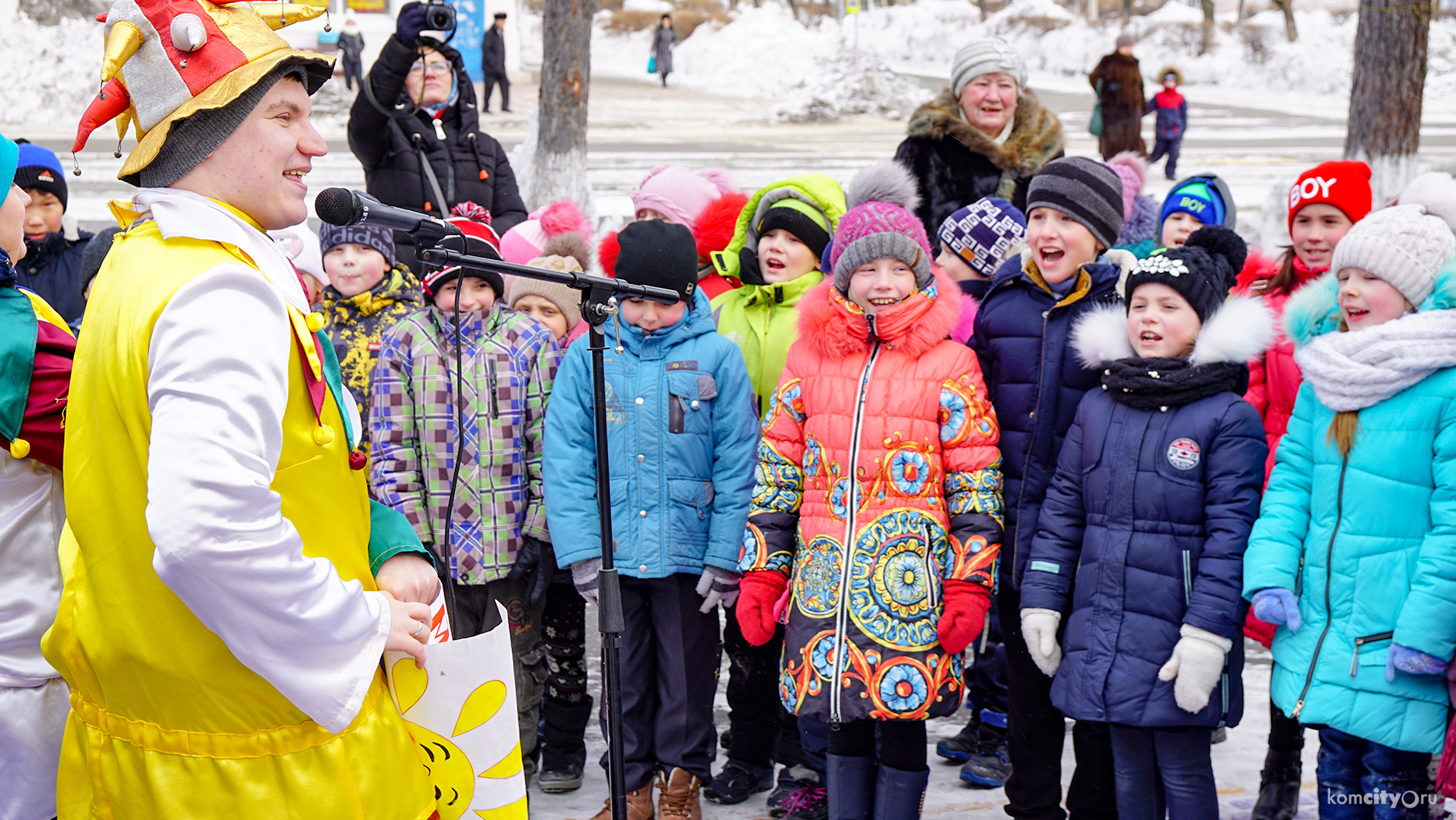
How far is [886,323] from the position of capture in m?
3.46

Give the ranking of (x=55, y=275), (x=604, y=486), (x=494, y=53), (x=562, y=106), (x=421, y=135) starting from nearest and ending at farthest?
(x=604, y=486) < (x=421, y=135) < (x=55, y=275) < (x=562, y=106) < (x=494, y=53)

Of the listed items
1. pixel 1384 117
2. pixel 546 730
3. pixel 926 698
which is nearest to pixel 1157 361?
pixel 926 698

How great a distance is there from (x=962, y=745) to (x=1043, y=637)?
3.43 feet

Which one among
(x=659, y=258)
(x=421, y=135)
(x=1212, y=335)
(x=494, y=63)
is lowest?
(x=1212, y=335)

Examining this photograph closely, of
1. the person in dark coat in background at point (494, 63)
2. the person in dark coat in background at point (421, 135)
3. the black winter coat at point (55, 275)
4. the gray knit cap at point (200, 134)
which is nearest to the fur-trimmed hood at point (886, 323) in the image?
the gray knit cap at point (200, 134)

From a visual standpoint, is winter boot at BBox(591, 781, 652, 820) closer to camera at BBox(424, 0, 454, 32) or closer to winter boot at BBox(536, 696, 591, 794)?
winter boot at BBox(536, 696, 591, 794)

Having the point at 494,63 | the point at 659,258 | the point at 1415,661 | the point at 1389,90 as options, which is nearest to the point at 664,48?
the point at 494,63

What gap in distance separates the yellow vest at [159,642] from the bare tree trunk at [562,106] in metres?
9.82

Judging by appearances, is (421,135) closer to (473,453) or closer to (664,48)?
(473,453)

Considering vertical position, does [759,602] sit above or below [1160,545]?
below

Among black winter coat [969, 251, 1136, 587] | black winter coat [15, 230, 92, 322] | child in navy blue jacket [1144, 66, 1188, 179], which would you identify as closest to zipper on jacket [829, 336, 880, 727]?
black winter coat [969, 251, 1136, 587]

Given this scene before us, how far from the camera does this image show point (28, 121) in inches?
864

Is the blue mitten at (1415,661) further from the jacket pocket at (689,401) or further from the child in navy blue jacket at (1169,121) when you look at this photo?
the child in navy blue jacket at (1169,121)

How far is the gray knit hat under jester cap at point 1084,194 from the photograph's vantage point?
362 cm
